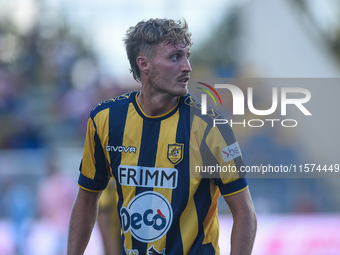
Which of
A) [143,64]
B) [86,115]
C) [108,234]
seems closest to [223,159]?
[143,64]

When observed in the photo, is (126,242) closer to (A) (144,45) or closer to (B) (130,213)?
(B) (130,213)

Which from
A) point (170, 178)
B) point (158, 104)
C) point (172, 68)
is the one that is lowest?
point (170, 178)

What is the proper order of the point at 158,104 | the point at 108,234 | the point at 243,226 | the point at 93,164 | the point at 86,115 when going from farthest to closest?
the point at 86,115, the point at 108,234, the point at 93,164, the point at 158,104, the point at 243,226

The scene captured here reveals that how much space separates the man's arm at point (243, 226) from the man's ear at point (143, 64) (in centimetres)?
98

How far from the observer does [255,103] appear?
7918 mm

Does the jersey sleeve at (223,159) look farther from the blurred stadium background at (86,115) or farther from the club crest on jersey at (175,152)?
the blurred stadium background at (86,115)

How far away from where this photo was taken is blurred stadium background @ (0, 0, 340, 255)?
6281mm

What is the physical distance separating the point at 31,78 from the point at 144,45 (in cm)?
793

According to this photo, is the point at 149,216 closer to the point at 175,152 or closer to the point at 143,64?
the point at 175,152

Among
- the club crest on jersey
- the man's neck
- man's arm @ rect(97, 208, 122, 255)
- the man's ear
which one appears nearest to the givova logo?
the club crest on jersey

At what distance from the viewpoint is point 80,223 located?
99.6 inches

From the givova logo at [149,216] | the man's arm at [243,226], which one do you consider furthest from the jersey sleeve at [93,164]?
the man's arm at [243,226]

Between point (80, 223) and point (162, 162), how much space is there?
2.46 ft

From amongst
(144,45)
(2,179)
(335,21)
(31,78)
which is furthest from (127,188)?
(335,21)
